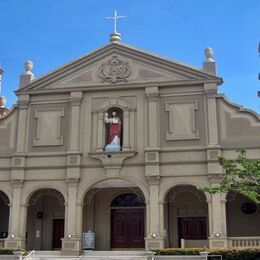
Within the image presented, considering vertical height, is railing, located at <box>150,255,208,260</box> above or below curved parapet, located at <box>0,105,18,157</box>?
below

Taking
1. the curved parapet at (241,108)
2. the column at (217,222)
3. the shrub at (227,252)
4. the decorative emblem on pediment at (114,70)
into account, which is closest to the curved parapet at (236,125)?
the curved parapet at (241,108)

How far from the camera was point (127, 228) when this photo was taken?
94.5 ft

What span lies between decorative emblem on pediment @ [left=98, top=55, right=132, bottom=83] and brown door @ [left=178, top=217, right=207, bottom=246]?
8944mm

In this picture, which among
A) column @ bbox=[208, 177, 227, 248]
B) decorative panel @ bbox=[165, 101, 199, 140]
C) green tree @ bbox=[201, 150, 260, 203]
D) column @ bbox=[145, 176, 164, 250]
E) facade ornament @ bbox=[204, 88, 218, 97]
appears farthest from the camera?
facade ornament @ bbox=[204, 88, 218, 97]

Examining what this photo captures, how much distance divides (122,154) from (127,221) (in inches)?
175

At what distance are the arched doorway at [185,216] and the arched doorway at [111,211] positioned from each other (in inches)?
65.2

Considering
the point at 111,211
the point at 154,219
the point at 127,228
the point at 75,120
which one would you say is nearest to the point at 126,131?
the point at 75,120

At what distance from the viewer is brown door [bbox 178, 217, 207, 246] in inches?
1104

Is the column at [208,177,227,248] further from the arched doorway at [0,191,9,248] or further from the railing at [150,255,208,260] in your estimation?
the arched doorway at [0,191,9,248]

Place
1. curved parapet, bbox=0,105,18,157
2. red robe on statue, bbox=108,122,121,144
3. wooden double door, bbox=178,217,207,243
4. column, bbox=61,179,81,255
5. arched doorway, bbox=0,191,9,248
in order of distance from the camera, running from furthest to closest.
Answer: arched doorway, bbox=0,191,9,248 < curved parapet, bbox=0,105,18,157 < wooden double door, bbox=178,217,207,243 < red robe on statue, bbox=108,122,121,144 < column, bbox=61,179,81,255

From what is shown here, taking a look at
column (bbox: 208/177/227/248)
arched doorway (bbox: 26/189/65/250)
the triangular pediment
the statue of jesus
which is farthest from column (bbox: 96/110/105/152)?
column (bbox: 208/177/227/248)

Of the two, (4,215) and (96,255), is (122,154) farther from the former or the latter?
(4,215)

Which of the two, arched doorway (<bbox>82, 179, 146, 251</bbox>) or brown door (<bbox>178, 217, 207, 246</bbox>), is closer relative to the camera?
brown door (<bbox>178, 217, 207, 246</bbox>)

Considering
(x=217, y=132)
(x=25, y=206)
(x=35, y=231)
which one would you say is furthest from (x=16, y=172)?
(x=217, y=132)
